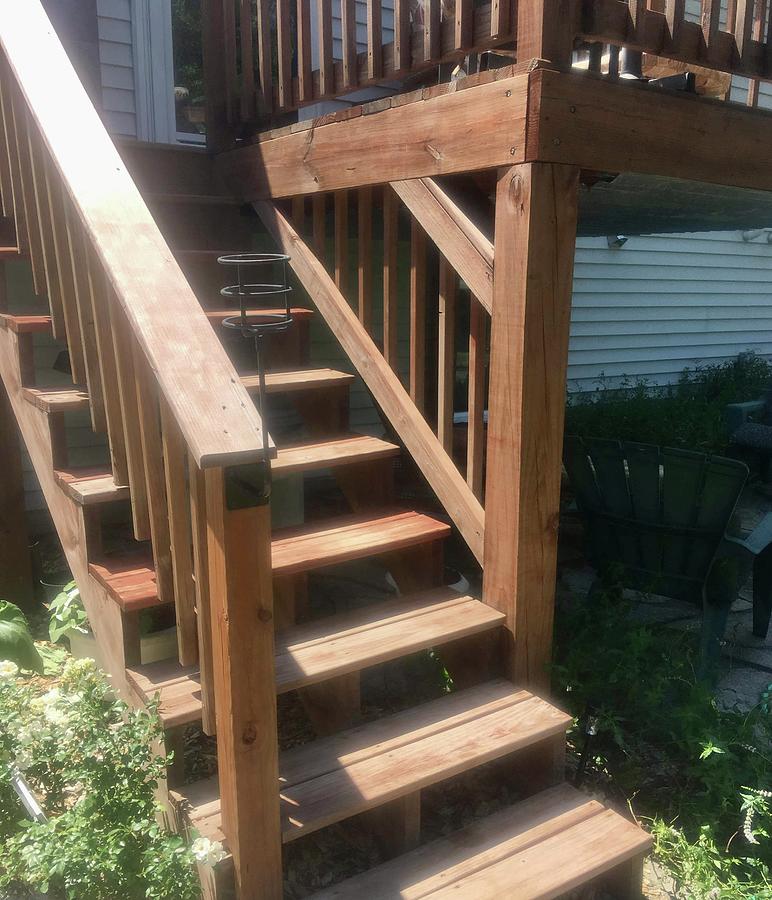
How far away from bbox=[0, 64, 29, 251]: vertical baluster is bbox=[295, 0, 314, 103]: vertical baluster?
1.05 m

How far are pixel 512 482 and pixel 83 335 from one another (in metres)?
1.23

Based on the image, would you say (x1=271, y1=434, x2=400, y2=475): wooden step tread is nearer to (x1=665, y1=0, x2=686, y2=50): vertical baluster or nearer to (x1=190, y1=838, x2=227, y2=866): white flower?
(x1=190, y1=838, x2=227, y2=866): white flower

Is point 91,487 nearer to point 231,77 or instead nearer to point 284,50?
point 284,50

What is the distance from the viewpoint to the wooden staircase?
1.56m

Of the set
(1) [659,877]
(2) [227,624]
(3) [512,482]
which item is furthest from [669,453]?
(2) [227,624]

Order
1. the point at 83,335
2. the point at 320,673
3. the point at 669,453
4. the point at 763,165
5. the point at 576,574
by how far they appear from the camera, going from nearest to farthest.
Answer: the point at 320,673 → the point at 83,335 → the point at 763,165 → the point at 669,453 → the point at 576,574

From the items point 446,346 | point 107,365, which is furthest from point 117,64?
point 107,365

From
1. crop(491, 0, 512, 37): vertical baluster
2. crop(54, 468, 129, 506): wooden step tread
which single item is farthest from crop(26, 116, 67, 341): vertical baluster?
crop(491, 0, 512, 37): vertical baluster

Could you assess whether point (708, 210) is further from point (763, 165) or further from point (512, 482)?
point (512, 482)

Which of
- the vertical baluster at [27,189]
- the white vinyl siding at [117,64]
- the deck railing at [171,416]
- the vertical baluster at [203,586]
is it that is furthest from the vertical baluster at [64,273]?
the white vinyl siding at [117,64]

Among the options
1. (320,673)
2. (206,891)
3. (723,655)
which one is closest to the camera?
(206,891)

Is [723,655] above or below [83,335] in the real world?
below

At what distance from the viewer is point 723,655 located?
3.25m

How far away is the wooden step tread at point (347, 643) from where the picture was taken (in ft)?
6.48
